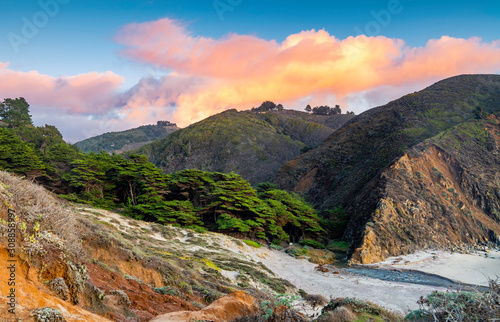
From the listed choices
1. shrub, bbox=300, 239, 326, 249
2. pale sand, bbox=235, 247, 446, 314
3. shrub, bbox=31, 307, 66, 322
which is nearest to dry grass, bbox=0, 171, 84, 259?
shrub, bbox=31, 307, 66, 322

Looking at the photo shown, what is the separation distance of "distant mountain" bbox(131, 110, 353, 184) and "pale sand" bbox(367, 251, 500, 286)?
155 ft

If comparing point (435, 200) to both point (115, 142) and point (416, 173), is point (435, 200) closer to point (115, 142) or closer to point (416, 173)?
point (416, 173)

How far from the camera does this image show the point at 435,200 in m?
34.4

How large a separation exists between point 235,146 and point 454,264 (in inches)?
2654

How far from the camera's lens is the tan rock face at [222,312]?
6.56 metres

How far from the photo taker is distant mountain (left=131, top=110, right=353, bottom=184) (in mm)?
79250

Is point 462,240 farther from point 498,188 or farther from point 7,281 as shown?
point 7,281

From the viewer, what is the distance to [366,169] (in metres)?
45.6

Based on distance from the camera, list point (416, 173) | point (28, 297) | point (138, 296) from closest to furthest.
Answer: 1. point (28, 297)
2. point (138, 296)
3. point (416, 173)

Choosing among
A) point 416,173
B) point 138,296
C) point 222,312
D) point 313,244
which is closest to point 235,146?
point 313,244

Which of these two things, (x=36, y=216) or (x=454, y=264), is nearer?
(x=36, y=216)

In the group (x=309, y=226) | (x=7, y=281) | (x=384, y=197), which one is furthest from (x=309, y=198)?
(x=7, y=281)

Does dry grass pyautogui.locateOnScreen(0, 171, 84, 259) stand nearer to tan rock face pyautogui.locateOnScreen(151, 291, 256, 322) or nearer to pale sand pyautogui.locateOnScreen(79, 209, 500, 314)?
tan rock face pyautogui.locateOnScreen(151, 291, 256, 322)

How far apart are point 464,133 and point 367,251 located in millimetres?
33459
